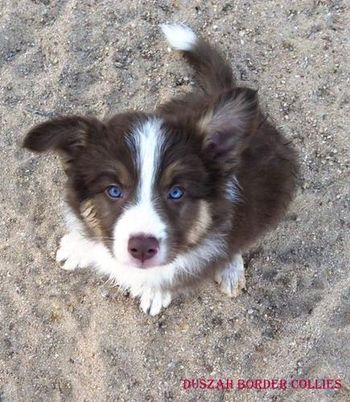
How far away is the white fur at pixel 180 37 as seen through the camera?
4.25m

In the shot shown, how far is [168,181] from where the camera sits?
9.84 feet

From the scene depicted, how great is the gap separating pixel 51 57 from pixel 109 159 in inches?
71.0

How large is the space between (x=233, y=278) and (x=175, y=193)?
3.77 feet

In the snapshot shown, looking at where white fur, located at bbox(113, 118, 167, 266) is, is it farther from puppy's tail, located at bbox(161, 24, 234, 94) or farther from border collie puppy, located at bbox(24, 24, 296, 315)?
puppy's tail, located at bbox(161, 24, 234, 94)

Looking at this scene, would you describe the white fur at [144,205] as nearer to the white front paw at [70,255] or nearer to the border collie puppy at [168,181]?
the border collie puppy at [168,181]

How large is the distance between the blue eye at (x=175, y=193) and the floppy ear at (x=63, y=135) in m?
0.44

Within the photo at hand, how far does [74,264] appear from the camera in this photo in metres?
4.06

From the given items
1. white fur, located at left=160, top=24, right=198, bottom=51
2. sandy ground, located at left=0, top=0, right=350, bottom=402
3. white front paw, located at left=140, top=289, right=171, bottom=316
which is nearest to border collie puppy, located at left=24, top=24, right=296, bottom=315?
white front paw, located at left=140, top=289, right=171, bottom=316

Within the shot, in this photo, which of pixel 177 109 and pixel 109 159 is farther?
pixel 177 109

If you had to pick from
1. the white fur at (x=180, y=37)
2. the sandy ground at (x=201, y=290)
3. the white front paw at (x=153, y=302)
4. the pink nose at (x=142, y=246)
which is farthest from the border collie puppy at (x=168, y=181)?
the white fur at (x=180, y=37)

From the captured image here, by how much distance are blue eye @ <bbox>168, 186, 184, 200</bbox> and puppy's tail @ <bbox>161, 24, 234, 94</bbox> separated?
104 centimetres

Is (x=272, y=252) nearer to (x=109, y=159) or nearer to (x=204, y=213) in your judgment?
(x=204, y=213)

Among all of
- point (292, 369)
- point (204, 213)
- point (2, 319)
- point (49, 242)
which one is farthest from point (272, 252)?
point (2, 319)

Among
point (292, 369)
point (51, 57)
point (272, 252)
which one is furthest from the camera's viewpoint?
point (51, 57)
